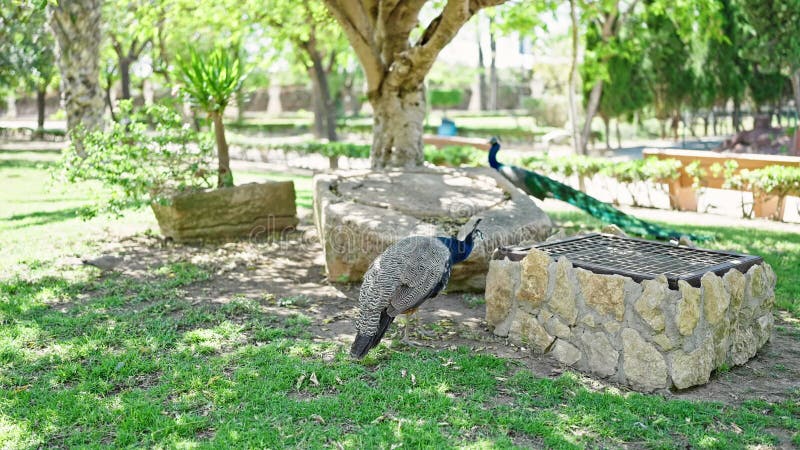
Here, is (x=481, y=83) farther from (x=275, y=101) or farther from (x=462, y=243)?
(x=462, y=243)

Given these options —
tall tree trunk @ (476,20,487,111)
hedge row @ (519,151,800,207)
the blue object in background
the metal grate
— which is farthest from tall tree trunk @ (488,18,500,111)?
the metal grate

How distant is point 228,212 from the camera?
897cm

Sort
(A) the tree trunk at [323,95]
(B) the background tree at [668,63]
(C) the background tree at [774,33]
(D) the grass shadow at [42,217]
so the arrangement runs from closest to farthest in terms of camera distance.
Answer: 1. (D) the grass shadow at [42,217]
2. (C) the background tree at [774,33]
3. (B) the background tree at [668,63]
4. (A) the tree trunk at [323,95]

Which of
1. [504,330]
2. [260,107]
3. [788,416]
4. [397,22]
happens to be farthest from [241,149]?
[260,107]

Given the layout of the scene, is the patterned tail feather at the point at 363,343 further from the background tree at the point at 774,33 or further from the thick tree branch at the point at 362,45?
the background tree at the point at 774,33

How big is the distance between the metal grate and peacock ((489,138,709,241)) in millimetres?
1850

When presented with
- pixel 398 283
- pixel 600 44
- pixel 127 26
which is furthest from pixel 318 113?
pixel 398 283

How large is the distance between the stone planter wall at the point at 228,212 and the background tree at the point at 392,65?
152 cm

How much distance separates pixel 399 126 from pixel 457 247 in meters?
4.27

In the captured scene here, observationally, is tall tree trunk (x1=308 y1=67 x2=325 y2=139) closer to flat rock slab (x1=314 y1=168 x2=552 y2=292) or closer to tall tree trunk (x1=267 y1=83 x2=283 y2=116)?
flat rock slab (x1=314 y1=168 x2=552 y2=292)

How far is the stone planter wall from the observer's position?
8734 millimetres

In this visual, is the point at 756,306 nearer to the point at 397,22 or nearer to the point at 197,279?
the point at 197,279

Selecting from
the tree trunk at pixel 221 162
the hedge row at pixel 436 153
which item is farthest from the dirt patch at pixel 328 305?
the hedge row at pixel 436 153

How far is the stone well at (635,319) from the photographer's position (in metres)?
4.70
